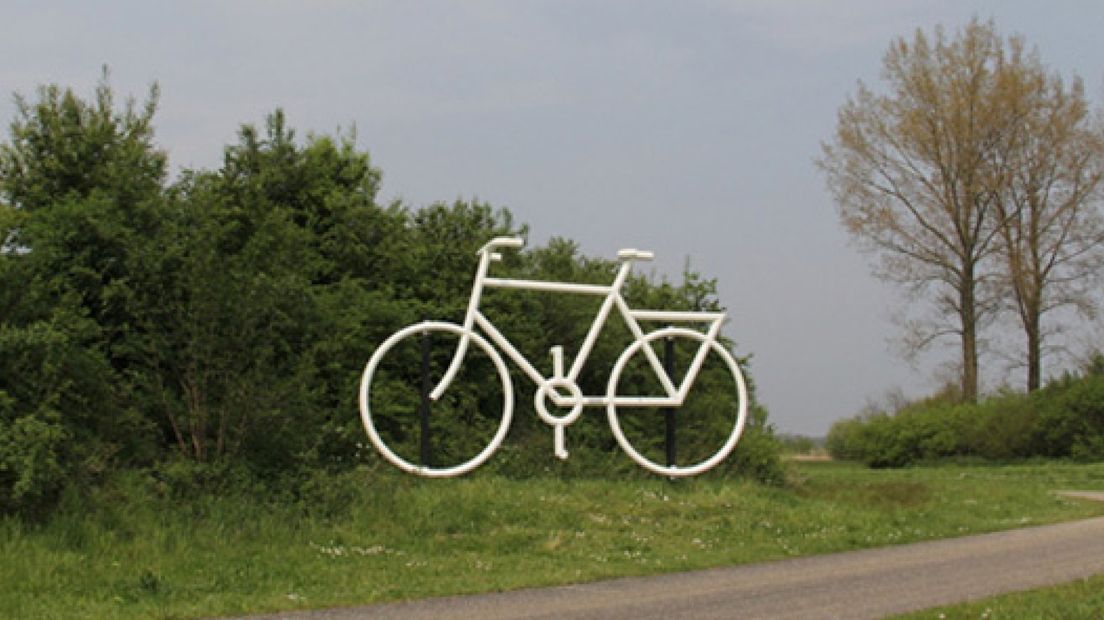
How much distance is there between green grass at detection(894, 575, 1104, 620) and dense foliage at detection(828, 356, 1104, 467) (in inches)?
999

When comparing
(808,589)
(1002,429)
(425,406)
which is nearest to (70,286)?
(425,406)

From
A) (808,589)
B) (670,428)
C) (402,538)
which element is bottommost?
(808,589)

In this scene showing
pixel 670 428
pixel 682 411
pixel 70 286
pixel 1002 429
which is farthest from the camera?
pixel 1002 429

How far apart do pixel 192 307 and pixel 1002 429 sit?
92.0 feet

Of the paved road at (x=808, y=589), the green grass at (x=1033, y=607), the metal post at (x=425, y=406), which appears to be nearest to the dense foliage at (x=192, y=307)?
the metal post at (x=425, y=406)

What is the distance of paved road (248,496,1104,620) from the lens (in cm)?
921

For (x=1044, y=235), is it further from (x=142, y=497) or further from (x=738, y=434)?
(x=142, y=497)

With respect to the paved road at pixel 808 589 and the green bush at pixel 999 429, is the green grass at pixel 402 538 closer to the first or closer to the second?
the paved road at pixel 808 589

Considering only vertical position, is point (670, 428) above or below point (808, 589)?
above

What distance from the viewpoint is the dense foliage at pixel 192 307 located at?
1199cm

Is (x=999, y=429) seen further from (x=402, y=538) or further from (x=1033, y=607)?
(x=1033, y=607)

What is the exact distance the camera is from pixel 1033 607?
8992 millimetres

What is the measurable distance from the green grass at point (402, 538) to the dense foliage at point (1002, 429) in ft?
58.3

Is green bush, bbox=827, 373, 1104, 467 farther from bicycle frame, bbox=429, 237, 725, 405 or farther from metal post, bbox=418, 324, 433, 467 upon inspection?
metal post, bbox=418, 324, 433, 467
